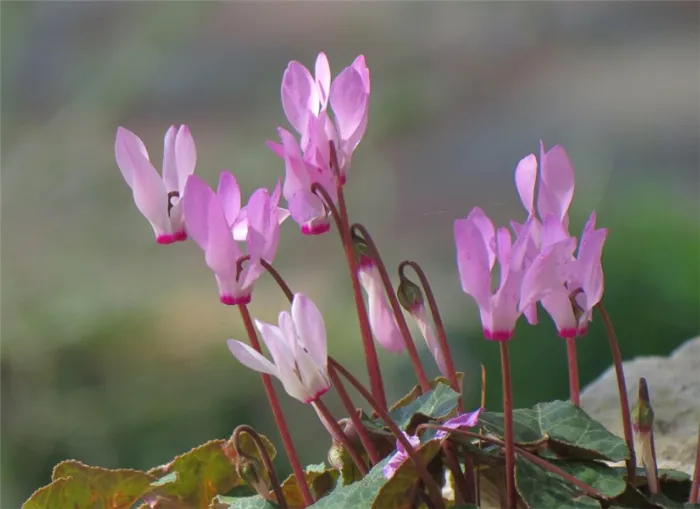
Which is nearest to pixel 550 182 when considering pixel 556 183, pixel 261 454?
pixel 556 183

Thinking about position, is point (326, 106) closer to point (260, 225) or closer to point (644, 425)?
point (260, 225)

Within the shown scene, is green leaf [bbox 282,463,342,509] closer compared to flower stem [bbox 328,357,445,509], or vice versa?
flower stem [bbox 328,357,445,509]

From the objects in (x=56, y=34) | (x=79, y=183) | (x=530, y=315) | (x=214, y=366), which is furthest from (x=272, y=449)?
(x=56, y=34)

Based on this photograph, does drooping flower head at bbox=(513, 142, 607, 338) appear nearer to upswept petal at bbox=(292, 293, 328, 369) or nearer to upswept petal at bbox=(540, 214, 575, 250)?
upswept petal at bbox=(540, 214, 575, 250)

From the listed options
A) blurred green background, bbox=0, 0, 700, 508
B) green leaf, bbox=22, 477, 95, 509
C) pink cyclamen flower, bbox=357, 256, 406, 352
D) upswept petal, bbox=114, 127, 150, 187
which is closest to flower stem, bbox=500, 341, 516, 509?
pink cyclamen flower, bbox=357, 256, 406, 352

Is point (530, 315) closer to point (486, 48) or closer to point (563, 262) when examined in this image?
point (563, 262)

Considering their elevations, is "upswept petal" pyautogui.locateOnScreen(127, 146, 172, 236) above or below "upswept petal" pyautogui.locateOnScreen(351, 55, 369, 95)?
below
